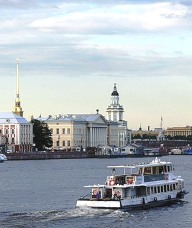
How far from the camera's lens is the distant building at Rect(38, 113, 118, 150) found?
146875mm

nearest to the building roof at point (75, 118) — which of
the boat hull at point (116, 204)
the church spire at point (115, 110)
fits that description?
the church spire at point (115, 110)

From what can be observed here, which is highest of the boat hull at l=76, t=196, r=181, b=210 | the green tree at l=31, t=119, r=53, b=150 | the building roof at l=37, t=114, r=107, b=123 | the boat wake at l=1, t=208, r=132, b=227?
the building roof at l=37, t=114, r=107, b=123

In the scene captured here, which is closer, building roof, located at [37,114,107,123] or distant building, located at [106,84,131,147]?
building roof, located at [37,114,107,123]

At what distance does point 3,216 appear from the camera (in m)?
37.6

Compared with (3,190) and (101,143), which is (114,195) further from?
(101,143)

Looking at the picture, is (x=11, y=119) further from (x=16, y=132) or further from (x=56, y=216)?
(x=56, y=216)

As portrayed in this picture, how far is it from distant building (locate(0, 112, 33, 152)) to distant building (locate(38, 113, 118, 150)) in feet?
57.0

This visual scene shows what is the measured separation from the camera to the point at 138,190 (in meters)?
40.8

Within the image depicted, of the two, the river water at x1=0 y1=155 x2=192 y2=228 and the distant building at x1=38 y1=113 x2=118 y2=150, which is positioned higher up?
the distant building at x1=38 y1=113 x2=118 y2=150

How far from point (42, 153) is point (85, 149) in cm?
2370

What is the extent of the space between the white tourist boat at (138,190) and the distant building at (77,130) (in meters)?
103

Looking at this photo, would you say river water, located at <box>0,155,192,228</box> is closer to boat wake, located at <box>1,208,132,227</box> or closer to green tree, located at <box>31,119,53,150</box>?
boat wake, located at <box>1,208,132,227</box>

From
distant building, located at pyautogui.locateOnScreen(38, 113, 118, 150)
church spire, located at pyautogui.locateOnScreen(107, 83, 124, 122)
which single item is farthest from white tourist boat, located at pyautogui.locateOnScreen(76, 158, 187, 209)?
church spire, located at pyautogui.locateOnScreen(107, 83, 124, 122)

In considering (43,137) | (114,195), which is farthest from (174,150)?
(114,195)
